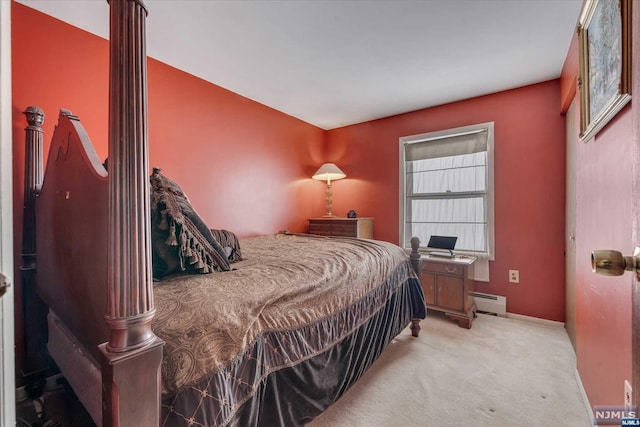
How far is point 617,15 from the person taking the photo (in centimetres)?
93

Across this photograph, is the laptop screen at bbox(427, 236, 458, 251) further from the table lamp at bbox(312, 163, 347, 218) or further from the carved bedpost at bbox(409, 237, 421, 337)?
the table lamp at bbox(312, 163, 347, 218)

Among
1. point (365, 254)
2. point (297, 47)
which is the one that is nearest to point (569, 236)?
point (365, 254)

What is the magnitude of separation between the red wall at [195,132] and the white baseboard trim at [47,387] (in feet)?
0.47

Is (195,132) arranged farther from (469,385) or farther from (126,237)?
(469,385)

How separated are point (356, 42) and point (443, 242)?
7.07 ft

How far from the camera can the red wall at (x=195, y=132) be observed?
172cm

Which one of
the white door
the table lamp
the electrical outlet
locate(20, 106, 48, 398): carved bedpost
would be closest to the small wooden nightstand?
the table lamp

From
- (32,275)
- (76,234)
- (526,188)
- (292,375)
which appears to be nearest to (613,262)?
(292,375)

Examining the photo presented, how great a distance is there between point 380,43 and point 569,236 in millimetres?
2313

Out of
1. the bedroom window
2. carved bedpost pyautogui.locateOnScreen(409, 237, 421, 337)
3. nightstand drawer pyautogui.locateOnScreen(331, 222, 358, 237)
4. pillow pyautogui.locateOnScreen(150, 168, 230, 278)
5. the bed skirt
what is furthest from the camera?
nightstand drawer pyautogui.locateOnScreen(331, 222, 358, 237)

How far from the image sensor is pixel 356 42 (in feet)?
6.86

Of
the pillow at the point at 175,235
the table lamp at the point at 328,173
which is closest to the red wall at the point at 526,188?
the table lamp at the point at 328,173

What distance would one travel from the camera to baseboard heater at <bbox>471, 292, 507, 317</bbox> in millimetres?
2869

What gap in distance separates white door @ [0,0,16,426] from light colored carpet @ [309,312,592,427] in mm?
1364
